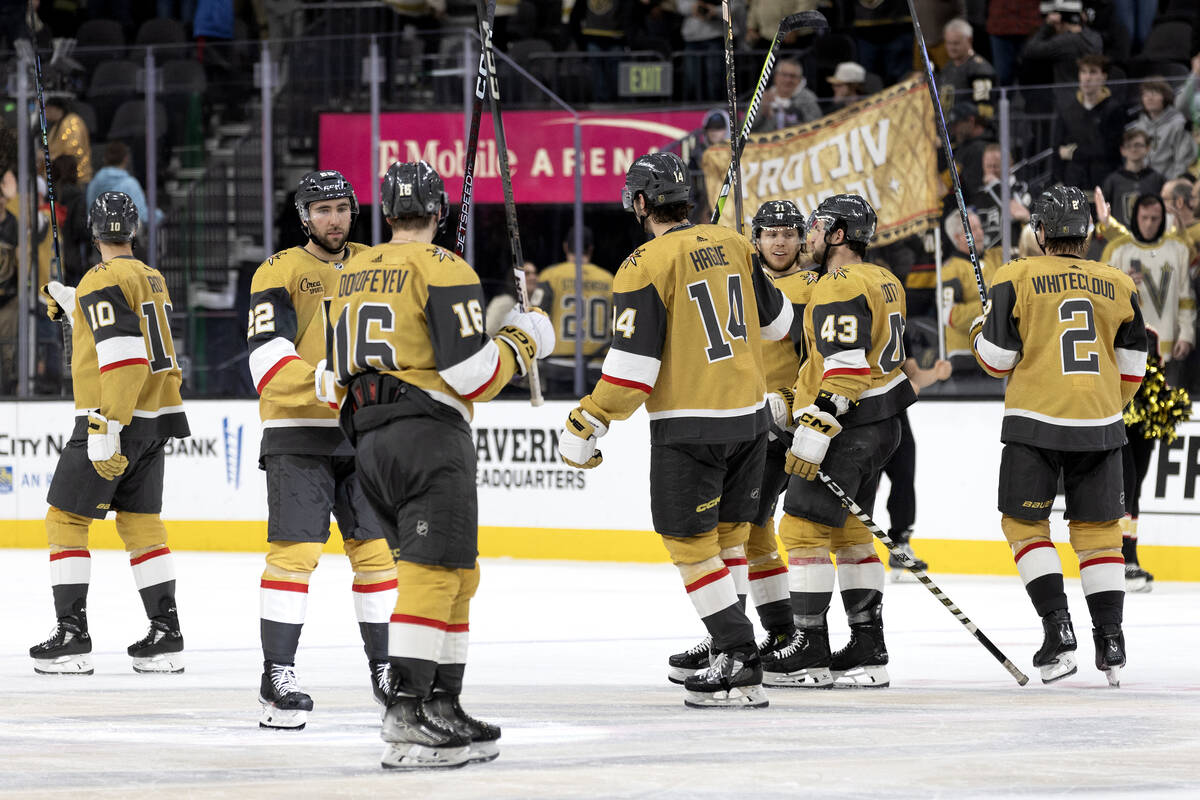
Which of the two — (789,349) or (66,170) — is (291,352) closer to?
(789,349)

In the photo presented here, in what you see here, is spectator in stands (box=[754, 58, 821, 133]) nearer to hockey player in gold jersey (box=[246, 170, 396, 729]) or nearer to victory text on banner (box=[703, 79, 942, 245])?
victory text on banner (box=[703, 79, 942, 245])

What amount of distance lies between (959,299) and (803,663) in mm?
4413

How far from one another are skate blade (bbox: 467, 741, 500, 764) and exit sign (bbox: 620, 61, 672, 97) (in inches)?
300

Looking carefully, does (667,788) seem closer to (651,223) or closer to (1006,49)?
(651,223)

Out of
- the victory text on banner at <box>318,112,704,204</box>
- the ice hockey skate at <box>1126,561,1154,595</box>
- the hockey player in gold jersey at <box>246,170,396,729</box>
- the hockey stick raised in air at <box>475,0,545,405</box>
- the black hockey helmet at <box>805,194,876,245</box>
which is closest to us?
the hockey player in gold jersey at <box>246,170,396,729</box>

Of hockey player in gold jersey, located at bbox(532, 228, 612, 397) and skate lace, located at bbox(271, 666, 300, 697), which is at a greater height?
hockey player in gold jersey, located at bbox(532, 228, 612, 397)

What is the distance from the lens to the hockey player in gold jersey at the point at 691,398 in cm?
509

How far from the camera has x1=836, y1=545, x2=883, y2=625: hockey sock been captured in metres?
5.76

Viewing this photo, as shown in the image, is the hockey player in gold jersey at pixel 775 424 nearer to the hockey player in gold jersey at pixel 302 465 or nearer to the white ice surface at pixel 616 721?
the white ice surface at pixel 616 721

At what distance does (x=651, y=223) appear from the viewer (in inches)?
209

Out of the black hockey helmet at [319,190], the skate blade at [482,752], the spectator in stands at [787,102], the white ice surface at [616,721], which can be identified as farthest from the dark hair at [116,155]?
the skate blade at [482,752]

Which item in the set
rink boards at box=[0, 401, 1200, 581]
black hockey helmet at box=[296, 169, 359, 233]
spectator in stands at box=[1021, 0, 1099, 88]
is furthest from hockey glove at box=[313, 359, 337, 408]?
spectator in stands at box=[1021, 0, 1099, 88]

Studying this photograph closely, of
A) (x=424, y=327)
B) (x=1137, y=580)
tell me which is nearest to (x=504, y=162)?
(x=424, y=327)

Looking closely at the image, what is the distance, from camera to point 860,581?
579 centimetres
